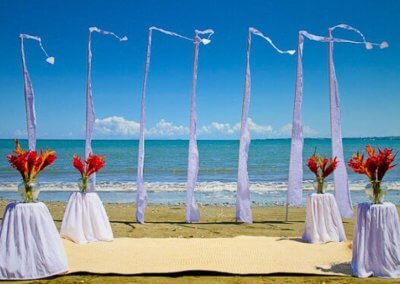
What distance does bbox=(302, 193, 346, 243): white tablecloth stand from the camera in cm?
766

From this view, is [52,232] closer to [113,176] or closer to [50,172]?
[113,176]

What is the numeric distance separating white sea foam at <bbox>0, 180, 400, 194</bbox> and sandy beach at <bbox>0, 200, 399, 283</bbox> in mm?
5604

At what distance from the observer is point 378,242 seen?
568cm

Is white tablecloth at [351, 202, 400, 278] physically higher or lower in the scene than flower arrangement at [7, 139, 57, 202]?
lower

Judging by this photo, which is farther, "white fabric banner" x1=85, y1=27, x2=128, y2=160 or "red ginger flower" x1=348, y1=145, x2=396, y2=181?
"white fabric banner" x1=85, y1=27, x2=128, y2=160

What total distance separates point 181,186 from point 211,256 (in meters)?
14.4

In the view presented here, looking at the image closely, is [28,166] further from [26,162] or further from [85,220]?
[85,220]

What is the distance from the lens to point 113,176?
2652 cm

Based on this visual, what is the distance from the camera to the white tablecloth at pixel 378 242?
565cm

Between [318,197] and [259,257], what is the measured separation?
5.45ft

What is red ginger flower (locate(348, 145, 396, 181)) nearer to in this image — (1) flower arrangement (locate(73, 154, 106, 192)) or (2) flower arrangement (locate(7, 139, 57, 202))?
(2) flower arrangement (locate(7, 139, 57, 202))

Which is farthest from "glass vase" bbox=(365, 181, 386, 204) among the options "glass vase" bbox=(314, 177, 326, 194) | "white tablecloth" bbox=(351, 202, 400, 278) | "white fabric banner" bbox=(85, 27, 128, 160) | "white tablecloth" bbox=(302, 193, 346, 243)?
"white fabric banner" bbox=(85, 27, 128, 160)

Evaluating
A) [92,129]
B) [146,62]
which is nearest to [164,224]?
[92,129]

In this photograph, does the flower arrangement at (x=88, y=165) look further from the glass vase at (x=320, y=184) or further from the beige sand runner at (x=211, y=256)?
the glass vase at (x=320, y=184)
